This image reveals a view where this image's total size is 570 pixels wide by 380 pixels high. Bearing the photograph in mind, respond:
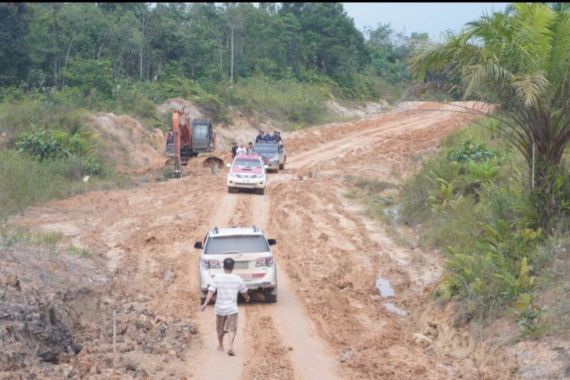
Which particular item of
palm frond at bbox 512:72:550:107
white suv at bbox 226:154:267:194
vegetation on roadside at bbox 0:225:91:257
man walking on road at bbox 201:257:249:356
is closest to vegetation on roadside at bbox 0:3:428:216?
palm frond at bbox 512:72:550:107

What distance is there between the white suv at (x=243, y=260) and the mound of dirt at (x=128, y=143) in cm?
2334

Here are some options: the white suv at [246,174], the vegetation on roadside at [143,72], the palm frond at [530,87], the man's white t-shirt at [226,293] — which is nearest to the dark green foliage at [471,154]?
the white suv at [246,174]

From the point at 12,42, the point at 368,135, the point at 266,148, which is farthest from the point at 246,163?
the point at 12,42

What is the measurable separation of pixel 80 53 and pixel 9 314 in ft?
145

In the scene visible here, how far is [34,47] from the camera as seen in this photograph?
50.3 m

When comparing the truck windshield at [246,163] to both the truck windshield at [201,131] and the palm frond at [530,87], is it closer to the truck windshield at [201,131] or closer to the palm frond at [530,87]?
the truck windshield at [201,131]

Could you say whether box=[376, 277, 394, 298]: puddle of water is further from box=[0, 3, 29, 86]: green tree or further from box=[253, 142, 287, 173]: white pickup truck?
box=[0, 3, 29, 86]: green tree

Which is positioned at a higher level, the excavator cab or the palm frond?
the palm frond

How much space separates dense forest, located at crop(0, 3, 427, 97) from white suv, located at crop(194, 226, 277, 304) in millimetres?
34077

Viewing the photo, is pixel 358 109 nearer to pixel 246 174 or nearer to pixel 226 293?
pixel 246 174

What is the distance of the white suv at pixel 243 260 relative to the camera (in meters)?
15.6

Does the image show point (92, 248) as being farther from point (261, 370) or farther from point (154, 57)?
point (154, 57)

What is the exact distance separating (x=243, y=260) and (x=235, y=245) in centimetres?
43

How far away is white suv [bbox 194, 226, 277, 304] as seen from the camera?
51.3ft
